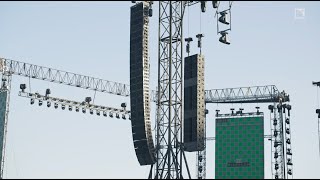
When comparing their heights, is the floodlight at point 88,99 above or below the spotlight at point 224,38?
below

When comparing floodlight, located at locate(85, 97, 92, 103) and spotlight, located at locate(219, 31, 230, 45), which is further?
floodlight, located at locate(85, 97, 92, 103)

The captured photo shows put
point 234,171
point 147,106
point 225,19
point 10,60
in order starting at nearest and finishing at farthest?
point 225,19, point 147,106, point 10,60, point 234,171

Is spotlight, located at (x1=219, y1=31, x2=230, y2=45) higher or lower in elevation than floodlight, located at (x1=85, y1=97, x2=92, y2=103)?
higher

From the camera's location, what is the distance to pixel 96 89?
9556 cm

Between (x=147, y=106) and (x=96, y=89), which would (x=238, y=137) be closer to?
(x=96, y=89)

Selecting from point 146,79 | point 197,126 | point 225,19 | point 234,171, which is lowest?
point 234,171

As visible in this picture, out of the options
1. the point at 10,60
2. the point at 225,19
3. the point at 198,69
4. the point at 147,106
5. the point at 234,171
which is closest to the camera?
the point at 225,19

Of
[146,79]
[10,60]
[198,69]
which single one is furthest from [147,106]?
[10,60]

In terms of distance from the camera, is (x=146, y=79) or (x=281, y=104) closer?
(x=146, y=79)

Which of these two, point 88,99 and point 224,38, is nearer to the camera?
point 224,38

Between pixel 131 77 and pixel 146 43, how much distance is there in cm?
383

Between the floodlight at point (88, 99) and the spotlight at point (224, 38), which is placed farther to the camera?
the floodlight at point (88, 99)

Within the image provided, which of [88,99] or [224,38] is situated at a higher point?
[224,38]

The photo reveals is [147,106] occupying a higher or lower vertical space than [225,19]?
lower
